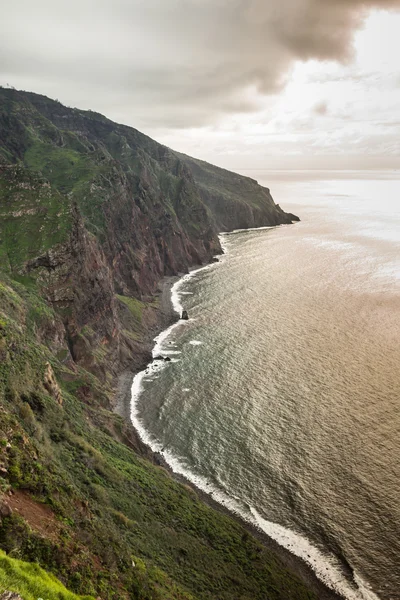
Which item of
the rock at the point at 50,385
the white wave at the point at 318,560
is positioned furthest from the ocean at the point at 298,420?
the rock at the point at 50,385

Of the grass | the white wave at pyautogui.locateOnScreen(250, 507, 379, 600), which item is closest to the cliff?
the grass

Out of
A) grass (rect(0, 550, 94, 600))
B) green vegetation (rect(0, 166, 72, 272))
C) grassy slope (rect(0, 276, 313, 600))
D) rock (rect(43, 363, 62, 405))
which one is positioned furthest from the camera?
green vegetation (rect(0, 166, 72, 272))

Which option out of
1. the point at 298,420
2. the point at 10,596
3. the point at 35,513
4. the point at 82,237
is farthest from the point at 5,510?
the point at 82,237

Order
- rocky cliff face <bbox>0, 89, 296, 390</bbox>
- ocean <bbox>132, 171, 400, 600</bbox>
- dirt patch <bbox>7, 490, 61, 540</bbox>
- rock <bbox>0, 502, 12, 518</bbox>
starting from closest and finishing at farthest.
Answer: rock <bbox>0, 502, 12, 518</bbox> → dirt patch <bbox>7, 490, 61, 540</bbox> → ocean <bbox>132, 171, 400, 600</bbox> → rocky cliff face <bbox>0, 89, 296, 390</bbox>

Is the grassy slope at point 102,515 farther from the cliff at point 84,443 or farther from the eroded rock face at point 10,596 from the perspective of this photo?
the eroded rock face at point 10,596

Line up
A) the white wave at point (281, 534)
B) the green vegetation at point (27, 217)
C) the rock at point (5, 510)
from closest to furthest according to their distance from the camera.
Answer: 1. the rock at point (5, 510)
2. the white wave at point (281, 534)
3. the green vegetation at point (27, 217)

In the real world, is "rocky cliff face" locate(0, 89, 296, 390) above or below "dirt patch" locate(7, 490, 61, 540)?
above

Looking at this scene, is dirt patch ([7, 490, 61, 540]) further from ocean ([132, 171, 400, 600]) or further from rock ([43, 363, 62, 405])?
ocean ([132, 171, 400, 600])
